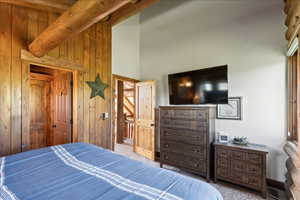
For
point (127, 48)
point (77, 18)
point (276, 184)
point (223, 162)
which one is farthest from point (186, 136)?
point (127, 48)

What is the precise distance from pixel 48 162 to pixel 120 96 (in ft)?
14.2

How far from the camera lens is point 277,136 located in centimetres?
238

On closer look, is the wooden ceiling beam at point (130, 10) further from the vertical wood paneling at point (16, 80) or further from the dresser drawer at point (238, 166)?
the dresser drawer at point (238, 166)

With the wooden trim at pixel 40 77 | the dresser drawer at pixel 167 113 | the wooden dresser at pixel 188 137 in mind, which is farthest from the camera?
the wooden trim at pixel 40 77

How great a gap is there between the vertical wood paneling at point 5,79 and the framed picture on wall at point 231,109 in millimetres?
3468

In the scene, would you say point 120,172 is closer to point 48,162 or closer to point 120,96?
point 48,162

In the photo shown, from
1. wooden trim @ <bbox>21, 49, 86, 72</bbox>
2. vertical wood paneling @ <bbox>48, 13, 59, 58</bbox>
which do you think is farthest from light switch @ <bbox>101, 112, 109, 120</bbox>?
vertical wood paneling @ <bbox>48, 13, 59, 58</bbox>

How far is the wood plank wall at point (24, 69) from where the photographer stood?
79.1 inches

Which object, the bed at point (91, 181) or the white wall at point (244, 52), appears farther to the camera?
the white wall at point (244, 52)

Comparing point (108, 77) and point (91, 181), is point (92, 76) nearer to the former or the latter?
point (108, 77)

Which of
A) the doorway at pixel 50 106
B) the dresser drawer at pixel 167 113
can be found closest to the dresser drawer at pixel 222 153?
the dresser drawer at pixel 167 113

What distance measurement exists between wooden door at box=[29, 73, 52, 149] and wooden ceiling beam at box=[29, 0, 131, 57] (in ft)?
6.67

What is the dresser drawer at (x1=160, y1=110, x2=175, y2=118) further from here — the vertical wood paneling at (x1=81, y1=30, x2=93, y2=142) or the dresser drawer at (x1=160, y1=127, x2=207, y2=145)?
the vertical wood paneling at (x1=81, y1=30, x2=93, y2=142)

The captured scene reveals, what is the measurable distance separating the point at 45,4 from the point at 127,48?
210 cm
